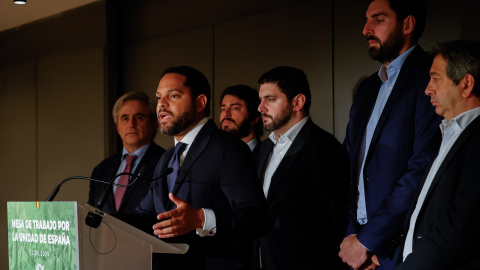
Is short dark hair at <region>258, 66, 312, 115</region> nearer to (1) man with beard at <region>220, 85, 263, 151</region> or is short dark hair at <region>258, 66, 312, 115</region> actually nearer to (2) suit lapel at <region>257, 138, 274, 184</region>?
(2) suit lapel at <region>257, 138, 274, 184</region>

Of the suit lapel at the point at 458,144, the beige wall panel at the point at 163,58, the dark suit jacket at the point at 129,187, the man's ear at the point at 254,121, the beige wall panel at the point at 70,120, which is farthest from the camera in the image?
the beige wall panel at the point at 70,120

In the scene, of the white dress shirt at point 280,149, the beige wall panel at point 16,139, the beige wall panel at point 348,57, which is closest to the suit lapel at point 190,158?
the white dress shirt at point 280,149

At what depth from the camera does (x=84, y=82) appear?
249 inches

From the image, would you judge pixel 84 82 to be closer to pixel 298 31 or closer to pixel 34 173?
pixel 34 173

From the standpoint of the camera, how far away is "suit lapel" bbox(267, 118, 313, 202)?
3229mm

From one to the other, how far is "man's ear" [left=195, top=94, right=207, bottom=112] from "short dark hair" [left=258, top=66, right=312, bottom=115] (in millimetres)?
650

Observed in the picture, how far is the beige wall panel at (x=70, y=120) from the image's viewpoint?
20.3 ft

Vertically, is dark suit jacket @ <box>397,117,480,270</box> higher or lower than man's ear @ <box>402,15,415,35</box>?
lower

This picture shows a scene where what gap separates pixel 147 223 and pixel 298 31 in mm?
2285

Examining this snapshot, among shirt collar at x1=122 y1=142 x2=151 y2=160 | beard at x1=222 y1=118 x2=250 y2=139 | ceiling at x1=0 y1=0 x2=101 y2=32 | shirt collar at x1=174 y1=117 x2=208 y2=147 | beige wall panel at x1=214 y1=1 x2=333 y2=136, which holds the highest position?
ceiling at x1=0 y1=0 x2=101 y2=32

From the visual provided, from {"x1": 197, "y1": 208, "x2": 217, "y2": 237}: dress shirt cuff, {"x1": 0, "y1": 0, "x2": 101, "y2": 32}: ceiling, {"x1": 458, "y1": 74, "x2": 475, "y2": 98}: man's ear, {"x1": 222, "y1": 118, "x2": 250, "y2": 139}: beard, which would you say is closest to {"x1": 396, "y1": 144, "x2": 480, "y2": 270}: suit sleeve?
{"x1": 458, "y1": 74, "x2": 475, "y2": 98}: man's ear

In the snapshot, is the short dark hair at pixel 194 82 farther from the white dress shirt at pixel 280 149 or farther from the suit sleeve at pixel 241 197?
the white dress shirt at pixel 280 149

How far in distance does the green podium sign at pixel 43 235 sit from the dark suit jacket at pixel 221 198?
585 millimetres

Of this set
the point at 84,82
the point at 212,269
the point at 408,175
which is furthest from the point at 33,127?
the point at 408,175
